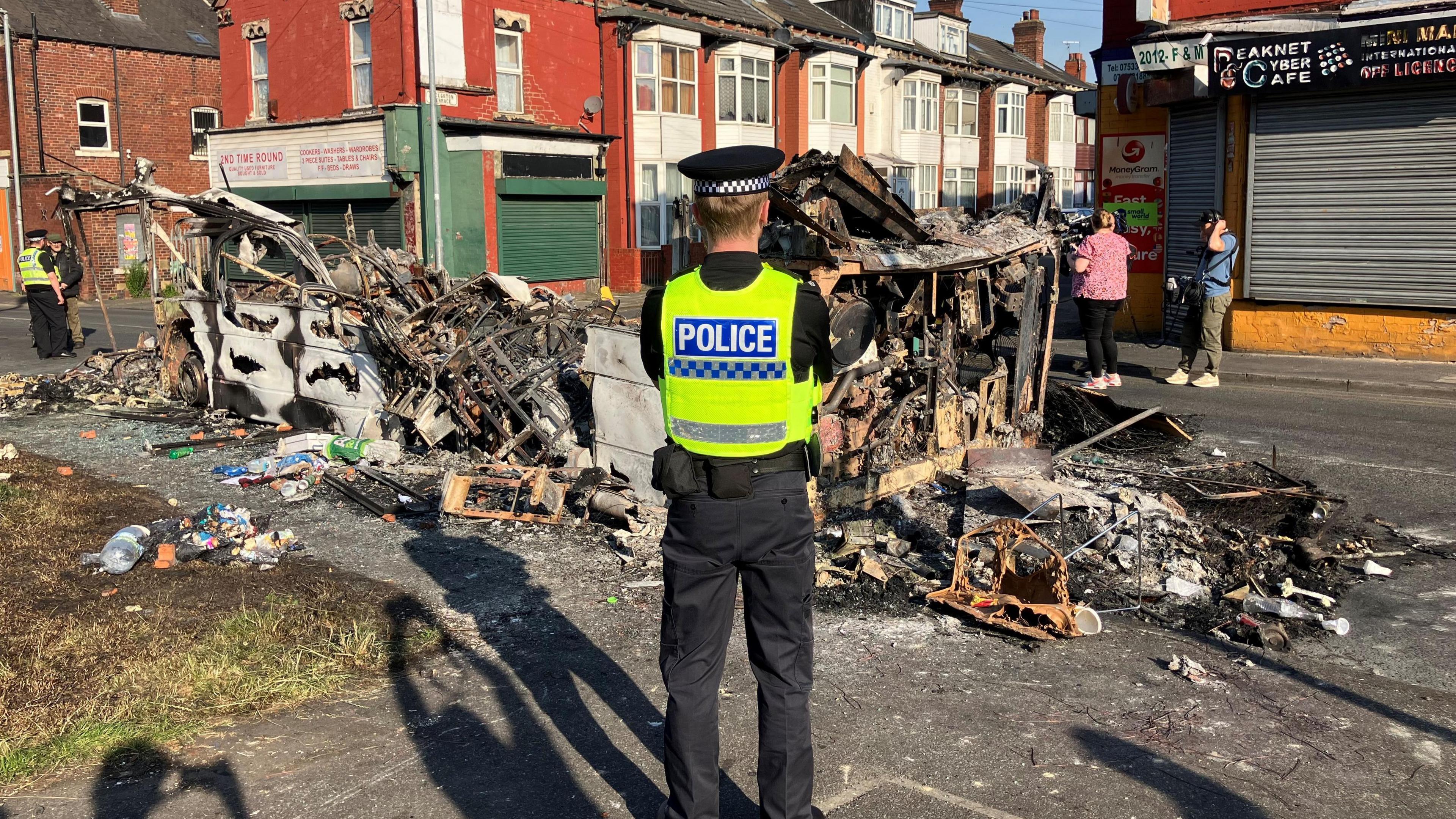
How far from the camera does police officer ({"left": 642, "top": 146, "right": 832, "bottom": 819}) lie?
3434 mm

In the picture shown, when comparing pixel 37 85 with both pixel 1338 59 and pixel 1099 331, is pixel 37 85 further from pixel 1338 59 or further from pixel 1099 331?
pixel 1338 59

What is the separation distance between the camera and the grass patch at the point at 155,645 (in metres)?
4.45

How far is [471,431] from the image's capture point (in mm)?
9227

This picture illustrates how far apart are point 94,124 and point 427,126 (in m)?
13.0

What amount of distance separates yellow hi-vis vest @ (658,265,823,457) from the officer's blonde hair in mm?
130

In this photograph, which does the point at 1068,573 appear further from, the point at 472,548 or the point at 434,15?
the point at 434,15

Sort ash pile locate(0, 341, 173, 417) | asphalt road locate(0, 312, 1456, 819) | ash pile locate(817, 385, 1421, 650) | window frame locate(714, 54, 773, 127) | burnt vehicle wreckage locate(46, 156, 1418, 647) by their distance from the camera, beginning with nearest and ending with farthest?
asphalt road locate(0, 312, 1456, 819) → ash pile locate(817, 385, 1421, 650) → burnt vehicle wreckage locate(46, 156, 1418, 647) → ash pile locate(0, 341, 173, 417) → window frame locate(714, 54, 773, 127)

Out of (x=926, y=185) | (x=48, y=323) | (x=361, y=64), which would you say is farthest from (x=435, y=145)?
(x=926, y=185)

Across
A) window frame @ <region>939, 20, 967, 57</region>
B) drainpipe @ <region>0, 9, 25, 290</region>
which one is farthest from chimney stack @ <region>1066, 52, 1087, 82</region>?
drainpipe @ <region>0, 9, 25, 290</region>

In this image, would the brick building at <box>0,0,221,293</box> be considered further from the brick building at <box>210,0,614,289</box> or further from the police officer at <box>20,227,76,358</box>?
the police officer at <box>20,227,76,358</box>

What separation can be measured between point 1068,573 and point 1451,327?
10.2 m

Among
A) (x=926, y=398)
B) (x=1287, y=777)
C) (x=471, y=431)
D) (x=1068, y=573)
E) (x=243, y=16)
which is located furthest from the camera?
(x=243, y=16)

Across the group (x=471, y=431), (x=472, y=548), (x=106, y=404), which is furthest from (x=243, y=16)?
(x=472, y=548)

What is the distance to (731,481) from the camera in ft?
11.2
